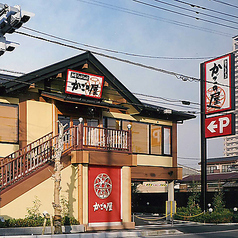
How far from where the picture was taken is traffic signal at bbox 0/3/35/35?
11.0 metres

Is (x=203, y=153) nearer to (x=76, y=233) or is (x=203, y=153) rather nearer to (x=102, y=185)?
(x=102, y=185)

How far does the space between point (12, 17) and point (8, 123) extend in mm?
9727

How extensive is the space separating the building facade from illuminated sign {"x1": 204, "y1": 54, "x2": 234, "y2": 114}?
Answer: 226 inches

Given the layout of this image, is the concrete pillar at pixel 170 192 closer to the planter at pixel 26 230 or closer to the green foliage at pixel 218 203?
the green foliage at pixel 218 203

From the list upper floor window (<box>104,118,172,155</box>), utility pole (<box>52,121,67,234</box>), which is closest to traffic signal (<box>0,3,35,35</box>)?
utility pole (<box>52,121,67,234</box>)

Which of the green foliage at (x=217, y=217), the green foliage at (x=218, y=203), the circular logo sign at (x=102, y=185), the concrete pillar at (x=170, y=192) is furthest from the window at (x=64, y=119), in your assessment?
the green foliage at (x=218, y=203)

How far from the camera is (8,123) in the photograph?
20.0 metres

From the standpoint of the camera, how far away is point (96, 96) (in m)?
21.8

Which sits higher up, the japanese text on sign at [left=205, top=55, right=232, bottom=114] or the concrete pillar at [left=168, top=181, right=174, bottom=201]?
the japanese text on sign at [left=205, top=55, right=232, bottom=114]

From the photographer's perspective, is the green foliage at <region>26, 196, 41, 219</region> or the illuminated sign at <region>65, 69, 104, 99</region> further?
the illuminated sign at <region>65, 69, 104, 99</region>

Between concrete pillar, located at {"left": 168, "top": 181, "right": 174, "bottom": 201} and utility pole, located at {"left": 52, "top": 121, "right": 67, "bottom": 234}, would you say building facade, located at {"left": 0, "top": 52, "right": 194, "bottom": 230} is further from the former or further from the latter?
concrete pillar, located at {"left": 168, "top": 181, "right": 174, "bottom": 201}

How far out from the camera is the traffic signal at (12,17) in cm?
1095

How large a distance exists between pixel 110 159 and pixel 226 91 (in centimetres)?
1014

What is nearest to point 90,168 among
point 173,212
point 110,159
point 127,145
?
point 110,159
